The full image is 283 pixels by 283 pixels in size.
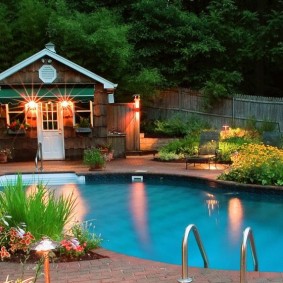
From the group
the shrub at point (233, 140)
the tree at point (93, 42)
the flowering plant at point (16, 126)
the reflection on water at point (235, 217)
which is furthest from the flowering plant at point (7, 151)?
the reflection on water at point (235, 217)

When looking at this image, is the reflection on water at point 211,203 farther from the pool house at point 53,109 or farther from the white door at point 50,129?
the white door at point 50,129

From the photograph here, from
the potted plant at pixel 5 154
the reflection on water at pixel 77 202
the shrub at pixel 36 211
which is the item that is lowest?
the reflection on water at pixel 77 202

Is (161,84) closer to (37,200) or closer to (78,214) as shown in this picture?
(78,214)

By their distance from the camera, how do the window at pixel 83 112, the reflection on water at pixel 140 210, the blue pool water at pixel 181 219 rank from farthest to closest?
1. the window at pixel 83 112
2. the reflection on water at pixel 140 210
3. the blue pool water at pixel 181 219

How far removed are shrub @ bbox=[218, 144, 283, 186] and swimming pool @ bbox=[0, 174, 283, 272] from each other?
1.32 feet

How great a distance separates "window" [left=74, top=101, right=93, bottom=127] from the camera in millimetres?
16328

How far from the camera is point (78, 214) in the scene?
9.72 m

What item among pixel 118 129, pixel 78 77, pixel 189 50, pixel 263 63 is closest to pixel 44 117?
pixel 78 77

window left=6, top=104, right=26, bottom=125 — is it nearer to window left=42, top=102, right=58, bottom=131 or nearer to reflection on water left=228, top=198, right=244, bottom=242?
window left=42, top=102, right=58, bottom=131

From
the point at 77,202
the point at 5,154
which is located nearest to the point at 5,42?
the point at 5,154

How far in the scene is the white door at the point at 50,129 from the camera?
1614cm

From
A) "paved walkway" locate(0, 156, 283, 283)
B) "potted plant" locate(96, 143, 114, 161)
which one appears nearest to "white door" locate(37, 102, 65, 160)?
"potted plant" locate(96, 143, 114, 161)

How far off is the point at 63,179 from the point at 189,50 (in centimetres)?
1016

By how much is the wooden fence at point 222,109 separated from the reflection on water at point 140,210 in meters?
8.20
